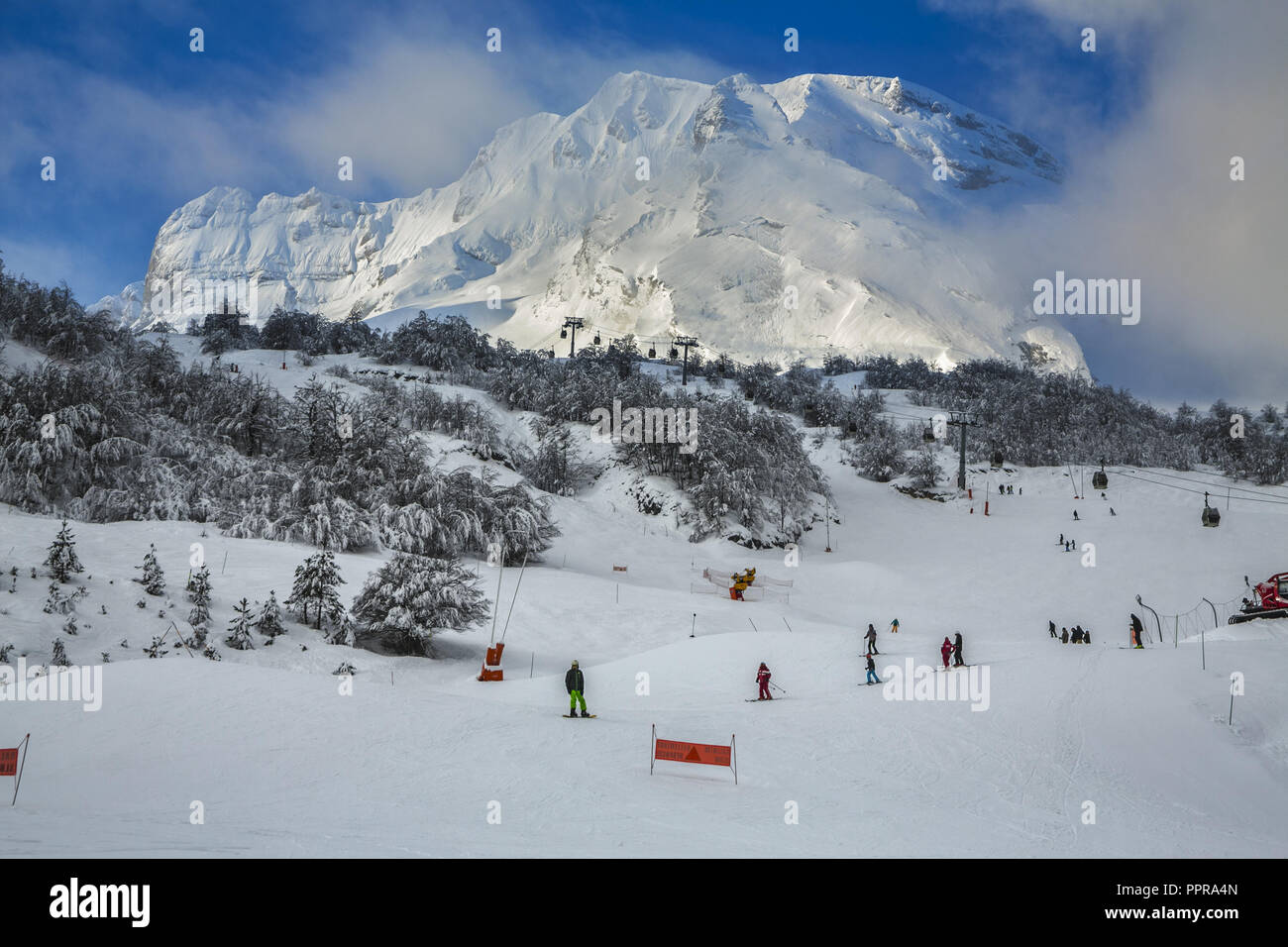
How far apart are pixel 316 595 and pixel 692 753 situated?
1320 cm

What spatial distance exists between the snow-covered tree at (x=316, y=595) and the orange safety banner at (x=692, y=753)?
12383 mm

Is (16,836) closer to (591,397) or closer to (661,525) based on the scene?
(661,525)

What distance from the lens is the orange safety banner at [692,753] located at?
10227 millimetres

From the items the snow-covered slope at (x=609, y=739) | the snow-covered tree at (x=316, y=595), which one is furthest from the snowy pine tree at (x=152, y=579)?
the snow-covered tree at (x=316, y=595)

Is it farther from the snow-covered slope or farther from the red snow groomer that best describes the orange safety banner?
the red snow groomer

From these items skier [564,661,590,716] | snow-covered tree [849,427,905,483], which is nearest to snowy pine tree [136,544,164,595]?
skier [564,661,590,716]

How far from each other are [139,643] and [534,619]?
11228 mm

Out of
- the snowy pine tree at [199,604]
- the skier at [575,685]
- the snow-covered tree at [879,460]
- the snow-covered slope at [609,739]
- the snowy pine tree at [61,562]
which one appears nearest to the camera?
the snow-covered slope at [609,739]

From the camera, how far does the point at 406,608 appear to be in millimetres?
19922

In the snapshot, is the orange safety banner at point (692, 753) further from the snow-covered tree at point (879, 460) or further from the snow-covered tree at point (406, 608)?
the snow-covered tree at point (879, 460)

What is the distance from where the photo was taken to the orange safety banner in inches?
403

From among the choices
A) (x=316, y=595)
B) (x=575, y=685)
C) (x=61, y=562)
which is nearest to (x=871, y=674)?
(x=575, y=685)

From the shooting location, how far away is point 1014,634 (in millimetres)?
27359
